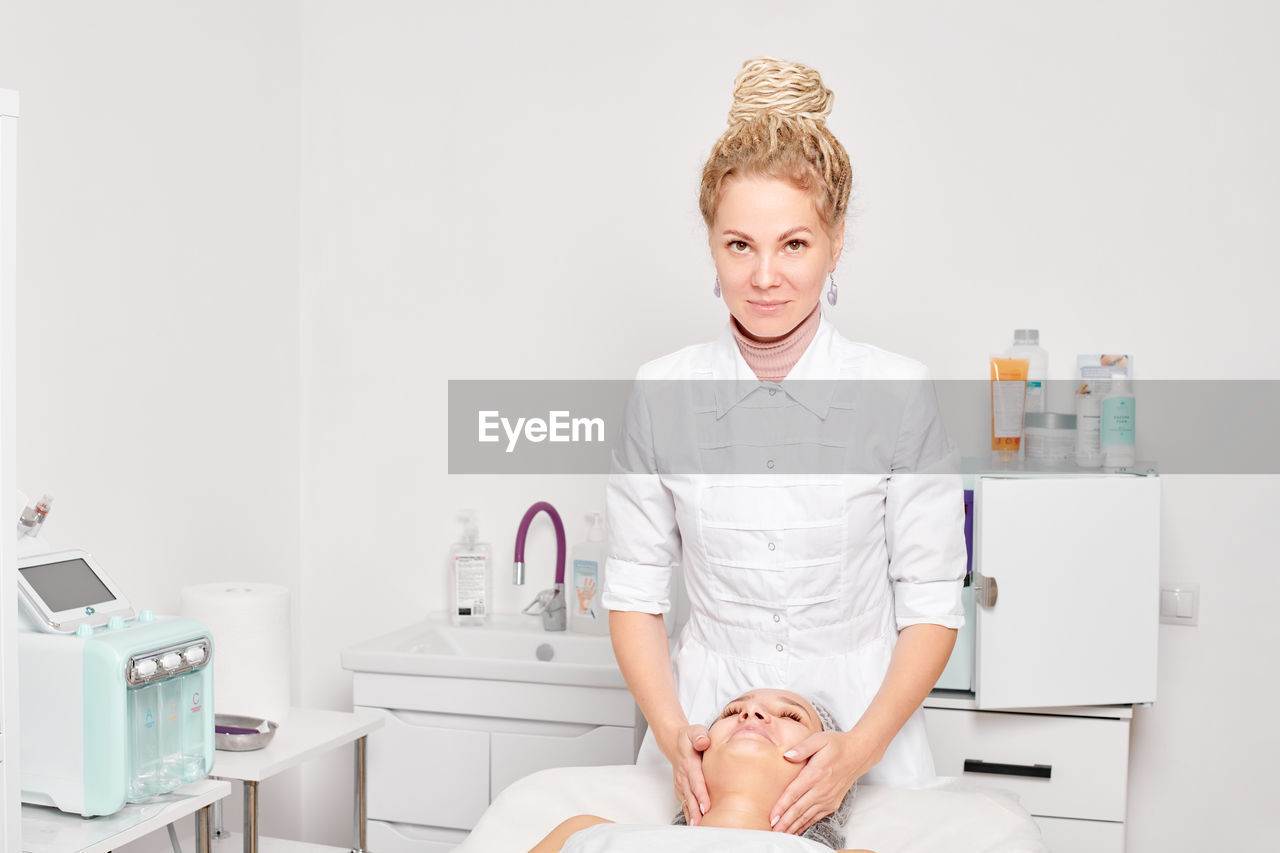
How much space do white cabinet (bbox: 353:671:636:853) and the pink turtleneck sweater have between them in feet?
3.01

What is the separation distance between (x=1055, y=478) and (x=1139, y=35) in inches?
38.6

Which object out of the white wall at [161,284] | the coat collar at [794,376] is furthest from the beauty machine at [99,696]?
the coat collar at [794,376]

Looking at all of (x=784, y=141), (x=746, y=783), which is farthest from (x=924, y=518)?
(x=784, y=141)

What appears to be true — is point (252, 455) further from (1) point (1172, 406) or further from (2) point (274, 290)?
(1) point (1172, 406)

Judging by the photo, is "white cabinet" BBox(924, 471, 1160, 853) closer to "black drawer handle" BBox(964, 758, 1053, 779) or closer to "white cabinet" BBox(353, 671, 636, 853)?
"black drawer handle" BBox(964, 758, 1053, 779)

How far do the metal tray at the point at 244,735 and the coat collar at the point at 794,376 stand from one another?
1.03 m

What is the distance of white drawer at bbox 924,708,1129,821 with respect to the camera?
2010mm

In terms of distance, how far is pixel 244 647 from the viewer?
2.02 metres

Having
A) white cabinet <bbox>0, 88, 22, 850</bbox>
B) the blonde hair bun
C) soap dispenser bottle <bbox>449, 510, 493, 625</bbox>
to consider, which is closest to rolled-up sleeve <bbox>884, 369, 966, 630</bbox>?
the blonde hair bun

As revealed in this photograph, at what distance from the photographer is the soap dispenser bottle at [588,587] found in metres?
2.51

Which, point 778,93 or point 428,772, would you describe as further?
point 428,772

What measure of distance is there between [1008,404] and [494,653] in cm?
125

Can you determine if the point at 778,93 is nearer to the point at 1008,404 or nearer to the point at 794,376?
the point at 794,376

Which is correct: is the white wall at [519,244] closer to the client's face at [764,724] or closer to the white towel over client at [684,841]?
the client's face at [764,724]
